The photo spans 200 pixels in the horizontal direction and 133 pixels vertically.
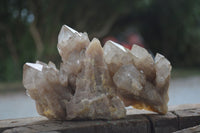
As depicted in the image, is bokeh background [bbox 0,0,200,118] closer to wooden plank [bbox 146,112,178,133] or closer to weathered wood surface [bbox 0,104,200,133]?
weathered wood surface [bbox 0,104,200,133]

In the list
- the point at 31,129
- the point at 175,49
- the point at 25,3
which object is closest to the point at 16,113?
the point at 31,129

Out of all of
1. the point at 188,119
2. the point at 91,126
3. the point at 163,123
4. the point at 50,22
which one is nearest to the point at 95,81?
the point at 91,126

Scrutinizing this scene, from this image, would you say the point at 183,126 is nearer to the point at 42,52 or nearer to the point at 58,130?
the point at 58,130

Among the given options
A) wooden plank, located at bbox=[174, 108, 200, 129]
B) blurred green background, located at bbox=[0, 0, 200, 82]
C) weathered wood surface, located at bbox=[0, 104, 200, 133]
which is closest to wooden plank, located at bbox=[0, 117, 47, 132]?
weathered wood surface, located at bbox=[0, 104, 200, 133]

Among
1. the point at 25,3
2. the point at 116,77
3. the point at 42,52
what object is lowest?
the point at 116,77

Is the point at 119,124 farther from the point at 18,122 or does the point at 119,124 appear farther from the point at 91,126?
the point at 18,122

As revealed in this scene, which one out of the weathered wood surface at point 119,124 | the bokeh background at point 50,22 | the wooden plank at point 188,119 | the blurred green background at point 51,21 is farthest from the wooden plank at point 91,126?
the blurred green background at point 51,21

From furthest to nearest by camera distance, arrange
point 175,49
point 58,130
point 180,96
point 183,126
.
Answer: point 175,49, point 180,96, point 183,126, point 58,130
